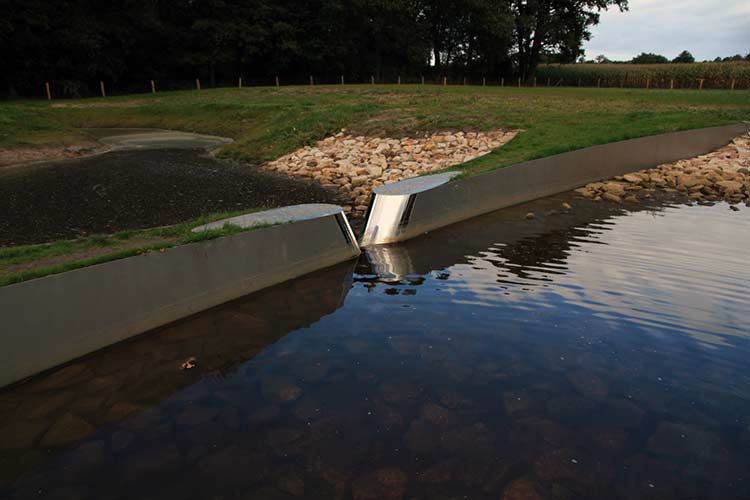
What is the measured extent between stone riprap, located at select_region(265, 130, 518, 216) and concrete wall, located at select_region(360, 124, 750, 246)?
2.87 meters

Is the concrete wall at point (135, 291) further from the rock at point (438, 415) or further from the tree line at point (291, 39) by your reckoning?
the tree line at point (291, 39)

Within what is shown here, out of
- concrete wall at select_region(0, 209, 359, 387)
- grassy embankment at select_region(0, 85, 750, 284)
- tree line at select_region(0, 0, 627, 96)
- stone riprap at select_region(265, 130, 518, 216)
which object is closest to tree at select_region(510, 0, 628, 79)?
tree line at select_region(0, 0, 627, 96)

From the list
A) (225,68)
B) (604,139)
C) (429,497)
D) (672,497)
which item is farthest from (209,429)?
(225,68)

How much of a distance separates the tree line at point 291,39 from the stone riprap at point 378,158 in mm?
29832

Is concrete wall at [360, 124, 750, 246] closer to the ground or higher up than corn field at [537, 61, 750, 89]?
closer to the ground

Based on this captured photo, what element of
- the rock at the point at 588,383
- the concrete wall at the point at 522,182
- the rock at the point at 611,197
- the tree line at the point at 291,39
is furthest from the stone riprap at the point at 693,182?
the tree line at the point at 291,39

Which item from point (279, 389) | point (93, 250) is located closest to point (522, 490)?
point (279, 389)

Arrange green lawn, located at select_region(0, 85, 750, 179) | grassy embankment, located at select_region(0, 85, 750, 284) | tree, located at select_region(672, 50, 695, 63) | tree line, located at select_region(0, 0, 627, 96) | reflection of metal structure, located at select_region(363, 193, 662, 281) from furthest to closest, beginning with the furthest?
tree, located at select_region(672, 50, 695, 63) → tree line, located at select_region(0, 0, 627, 96) → green lawn, located at select_region(0, 85, 750, 179) → grassy embankment, located at select_region(0, 85, 750, 284) → reflection of metal structure, located at select_region(363, 193, 662, 281)

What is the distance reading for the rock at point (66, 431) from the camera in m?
4.21

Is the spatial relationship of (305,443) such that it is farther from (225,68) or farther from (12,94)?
(225,68)

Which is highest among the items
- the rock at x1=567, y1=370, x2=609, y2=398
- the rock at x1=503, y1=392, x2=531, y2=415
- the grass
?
the grass

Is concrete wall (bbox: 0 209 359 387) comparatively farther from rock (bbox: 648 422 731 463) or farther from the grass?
rock (bbox: 648 422 731 463)

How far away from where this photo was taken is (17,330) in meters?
4.80

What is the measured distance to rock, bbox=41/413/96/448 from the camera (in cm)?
421
